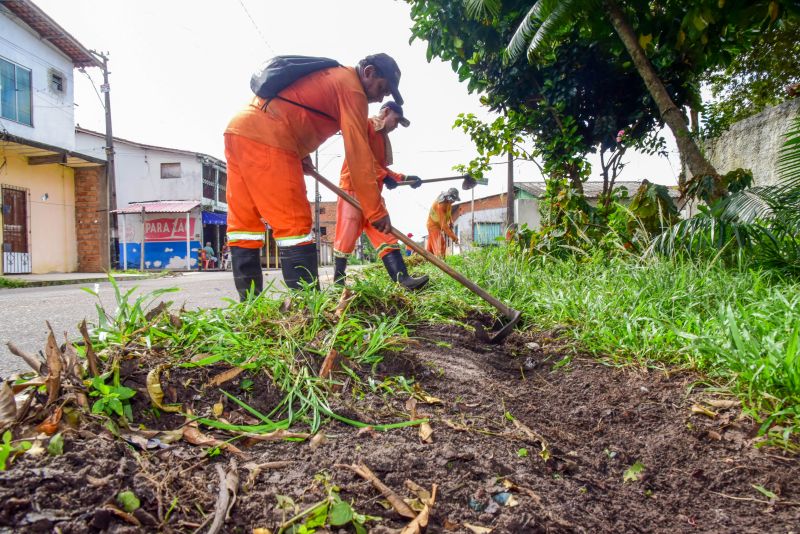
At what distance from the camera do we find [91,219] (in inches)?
580

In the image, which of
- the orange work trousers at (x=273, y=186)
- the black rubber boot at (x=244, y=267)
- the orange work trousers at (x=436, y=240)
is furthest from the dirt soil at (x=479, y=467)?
the orange work trousers at (x=436, y=240)

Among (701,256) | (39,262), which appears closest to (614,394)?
(701,256)

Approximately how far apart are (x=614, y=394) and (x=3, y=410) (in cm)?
191

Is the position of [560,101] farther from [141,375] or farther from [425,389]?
[141,375]

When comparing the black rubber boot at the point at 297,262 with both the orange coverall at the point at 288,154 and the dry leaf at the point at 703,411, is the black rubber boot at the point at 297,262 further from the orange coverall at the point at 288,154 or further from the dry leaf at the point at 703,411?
the dry leaf at the point at 703,411

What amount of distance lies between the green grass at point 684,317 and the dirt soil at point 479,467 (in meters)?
0.12

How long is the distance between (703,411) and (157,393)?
1.74 meters

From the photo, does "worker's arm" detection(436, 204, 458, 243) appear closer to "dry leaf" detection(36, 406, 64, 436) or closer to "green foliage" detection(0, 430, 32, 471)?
"dry leaf" detection(36, 406, 64, 436)

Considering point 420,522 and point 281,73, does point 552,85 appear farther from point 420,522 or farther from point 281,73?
point 420,522

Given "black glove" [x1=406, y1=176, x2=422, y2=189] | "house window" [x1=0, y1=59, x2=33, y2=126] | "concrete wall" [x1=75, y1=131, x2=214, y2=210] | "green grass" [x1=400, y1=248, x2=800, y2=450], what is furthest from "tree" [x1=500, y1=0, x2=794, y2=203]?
"concrete wall" [x1=75, y1=131, x2=214, y2=210]

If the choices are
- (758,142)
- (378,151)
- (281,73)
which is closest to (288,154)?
(281,73)

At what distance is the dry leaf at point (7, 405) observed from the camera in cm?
109

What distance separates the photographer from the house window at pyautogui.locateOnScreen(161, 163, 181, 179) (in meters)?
25.0

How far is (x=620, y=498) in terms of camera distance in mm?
1248
